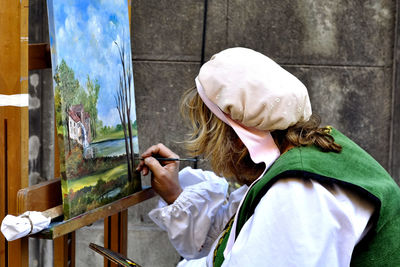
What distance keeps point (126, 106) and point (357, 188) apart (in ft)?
3.46

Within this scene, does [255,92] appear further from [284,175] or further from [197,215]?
[197,215]

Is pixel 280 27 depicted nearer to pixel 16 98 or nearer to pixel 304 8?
pixel 304 8

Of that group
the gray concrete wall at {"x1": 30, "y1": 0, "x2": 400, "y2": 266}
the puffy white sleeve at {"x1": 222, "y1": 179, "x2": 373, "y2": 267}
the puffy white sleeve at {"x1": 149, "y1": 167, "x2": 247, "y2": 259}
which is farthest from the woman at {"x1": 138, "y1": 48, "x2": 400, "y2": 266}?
the gray concrete wall at {"x1": 30, "y1": 0, "x2": 400, "y2": 266}

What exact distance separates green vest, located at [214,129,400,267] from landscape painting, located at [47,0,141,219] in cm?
56

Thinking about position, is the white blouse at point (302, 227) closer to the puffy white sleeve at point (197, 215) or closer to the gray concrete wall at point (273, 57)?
the puffy white sleeve at point (197, 215)

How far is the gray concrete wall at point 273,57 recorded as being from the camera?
315cm

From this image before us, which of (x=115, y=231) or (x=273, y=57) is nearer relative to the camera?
(x=115, y=231)

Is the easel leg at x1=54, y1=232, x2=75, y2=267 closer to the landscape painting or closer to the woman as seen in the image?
the landscape painting

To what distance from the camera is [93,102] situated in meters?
1.82

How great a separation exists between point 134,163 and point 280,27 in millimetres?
1525

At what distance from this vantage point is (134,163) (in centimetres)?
207

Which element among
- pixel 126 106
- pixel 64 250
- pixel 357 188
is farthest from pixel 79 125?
pixel 357 188

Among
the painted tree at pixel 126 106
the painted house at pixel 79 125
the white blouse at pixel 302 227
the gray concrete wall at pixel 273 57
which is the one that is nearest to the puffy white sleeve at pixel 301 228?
the white blouse at pixel 302 227

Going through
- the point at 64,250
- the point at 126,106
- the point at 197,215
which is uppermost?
the point at 126,106
